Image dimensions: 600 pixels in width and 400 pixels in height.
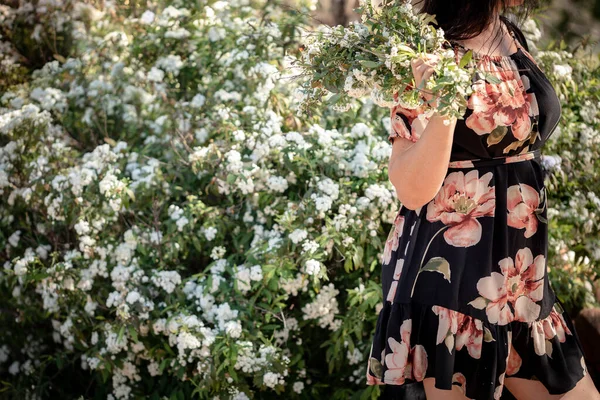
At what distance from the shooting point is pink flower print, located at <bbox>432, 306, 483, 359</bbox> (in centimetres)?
174

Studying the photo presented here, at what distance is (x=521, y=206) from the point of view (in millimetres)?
1786

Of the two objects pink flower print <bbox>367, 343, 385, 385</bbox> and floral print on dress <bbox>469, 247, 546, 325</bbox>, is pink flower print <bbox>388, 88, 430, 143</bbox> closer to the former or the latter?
floral print on dress <bbox>469, 247, 546, 325</bbox>

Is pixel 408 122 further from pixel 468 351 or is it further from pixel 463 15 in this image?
pixel 468 351

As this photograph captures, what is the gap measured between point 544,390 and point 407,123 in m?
0.72

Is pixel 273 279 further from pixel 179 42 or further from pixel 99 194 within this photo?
pixel 179 42

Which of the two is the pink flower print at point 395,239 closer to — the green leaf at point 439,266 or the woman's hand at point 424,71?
the green leaf at point 439,266

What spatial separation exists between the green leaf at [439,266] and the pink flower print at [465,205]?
0.05 meters

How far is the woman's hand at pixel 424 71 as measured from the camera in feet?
4.72

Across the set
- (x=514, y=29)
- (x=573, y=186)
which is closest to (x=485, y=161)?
(x=514, y=29)

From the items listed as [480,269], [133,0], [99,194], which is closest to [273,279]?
[99,194]

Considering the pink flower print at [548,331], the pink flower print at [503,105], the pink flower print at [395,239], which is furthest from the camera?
the pink flower print at [395,239]

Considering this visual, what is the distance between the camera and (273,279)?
276cm

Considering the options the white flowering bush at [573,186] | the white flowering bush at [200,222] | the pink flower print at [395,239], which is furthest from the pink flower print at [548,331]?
the white flowering bush at [573,186]

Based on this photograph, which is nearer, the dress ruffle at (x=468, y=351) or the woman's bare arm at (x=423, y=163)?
the woman's bare arm at (x=423, y=163)
